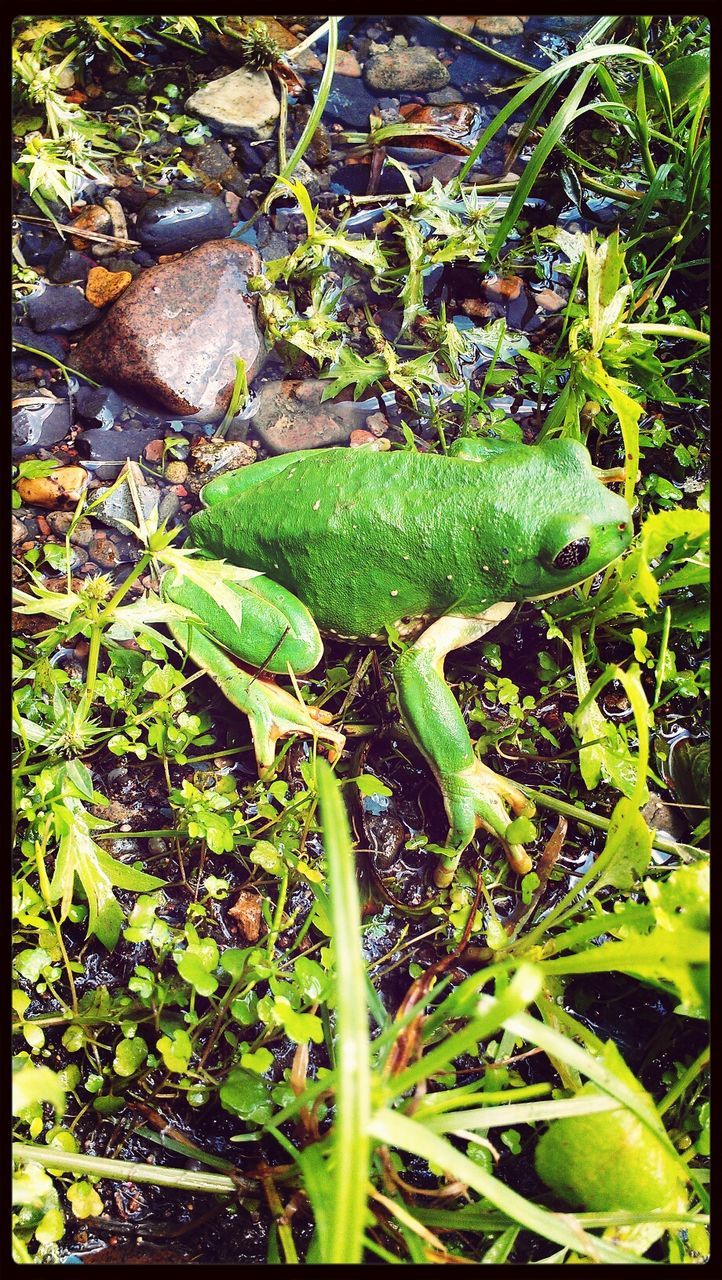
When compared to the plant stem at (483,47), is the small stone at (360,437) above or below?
below

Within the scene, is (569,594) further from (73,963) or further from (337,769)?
(73,963)

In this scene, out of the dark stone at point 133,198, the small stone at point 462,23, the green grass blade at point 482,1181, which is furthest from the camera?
the small stone at point 462,23

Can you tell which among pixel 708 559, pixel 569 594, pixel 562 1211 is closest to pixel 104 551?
pixel 569 594

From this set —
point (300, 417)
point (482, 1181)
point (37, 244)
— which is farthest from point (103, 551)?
point (482, 1181)

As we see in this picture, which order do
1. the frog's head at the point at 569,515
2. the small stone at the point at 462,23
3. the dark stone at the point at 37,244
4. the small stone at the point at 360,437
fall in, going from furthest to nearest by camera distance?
the small stone at the point at 462,23, the dark stone at the point at 37,244, the small stone at the point at 360,437, the frog's head at the point at 569,515

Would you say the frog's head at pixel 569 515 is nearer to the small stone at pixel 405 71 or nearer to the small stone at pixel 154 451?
the small stone at pixel 154 451

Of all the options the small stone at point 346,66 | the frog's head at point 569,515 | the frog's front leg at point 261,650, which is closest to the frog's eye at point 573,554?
the frog's head at point 569,515
